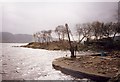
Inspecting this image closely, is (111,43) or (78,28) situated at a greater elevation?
(78,28)

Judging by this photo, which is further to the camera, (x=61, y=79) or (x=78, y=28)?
(x=78, y=28)

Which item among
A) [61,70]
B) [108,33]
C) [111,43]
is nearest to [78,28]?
[108,33]

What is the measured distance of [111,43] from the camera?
7088cm

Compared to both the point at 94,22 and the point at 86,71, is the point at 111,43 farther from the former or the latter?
the point at 86,71

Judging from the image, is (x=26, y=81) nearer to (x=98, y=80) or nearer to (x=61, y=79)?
(x=61, y=79)

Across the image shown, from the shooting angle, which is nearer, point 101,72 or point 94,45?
point 101,72

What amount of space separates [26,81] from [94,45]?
6218cm

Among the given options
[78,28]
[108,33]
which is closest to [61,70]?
[108,33]

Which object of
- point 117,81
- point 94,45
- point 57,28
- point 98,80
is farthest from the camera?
point 57,28

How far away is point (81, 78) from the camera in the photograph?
1791cm

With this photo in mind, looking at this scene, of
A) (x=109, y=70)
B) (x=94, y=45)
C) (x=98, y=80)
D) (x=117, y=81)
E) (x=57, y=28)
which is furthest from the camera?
(x=57, y=28)

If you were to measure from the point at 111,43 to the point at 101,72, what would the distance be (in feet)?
183

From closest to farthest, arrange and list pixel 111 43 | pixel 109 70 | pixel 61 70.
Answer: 1. pixel 109 70
2. pixel 61 70
3. pixel 111 43

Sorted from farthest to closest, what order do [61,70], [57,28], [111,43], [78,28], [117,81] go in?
[57,28], [78,28], [111,43], [61,70], [117,81]
